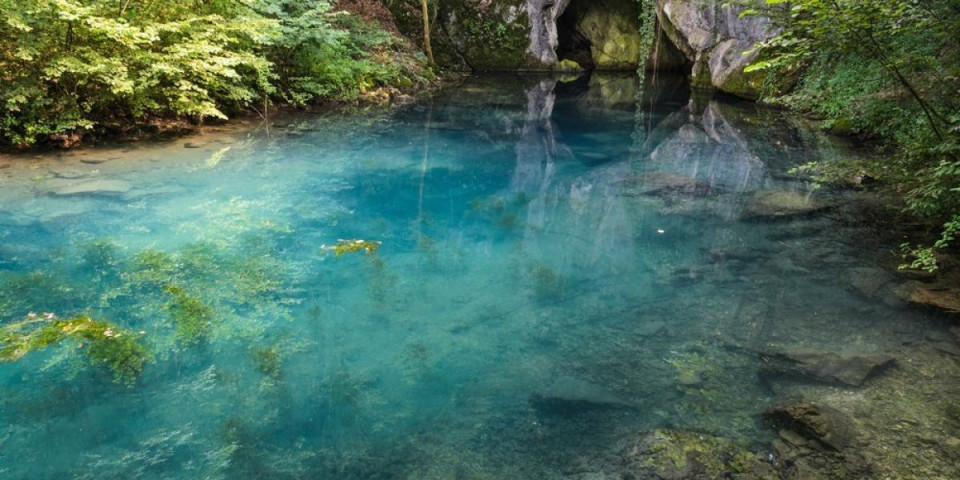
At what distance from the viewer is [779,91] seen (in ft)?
54.0

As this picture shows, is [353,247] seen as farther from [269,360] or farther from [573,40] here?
[573,40]

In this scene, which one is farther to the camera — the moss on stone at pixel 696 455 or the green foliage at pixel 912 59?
the green foliage at pixel 912 59

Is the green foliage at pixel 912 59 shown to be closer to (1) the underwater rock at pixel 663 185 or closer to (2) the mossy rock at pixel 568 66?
(1) the underwater rock at pixel 663 185

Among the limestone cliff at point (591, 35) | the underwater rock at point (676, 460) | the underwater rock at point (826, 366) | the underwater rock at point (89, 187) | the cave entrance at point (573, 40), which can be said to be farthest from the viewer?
the cave entrance at point (573, 40)

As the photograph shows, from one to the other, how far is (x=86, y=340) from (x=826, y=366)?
5919 millimetres

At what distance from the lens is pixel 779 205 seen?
7.91 m

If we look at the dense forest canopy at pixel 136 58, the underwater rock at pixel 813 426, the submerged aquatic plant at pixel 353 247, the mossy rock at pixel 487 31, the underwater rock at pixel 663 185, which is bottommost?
the submerged aquatic plant at pixel 353 247

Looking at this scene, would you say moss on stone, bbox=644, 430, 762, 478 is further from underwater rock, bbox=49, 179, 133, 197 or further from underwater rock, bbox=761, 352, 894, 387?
underwater rock, bbox=49, 179, 133, 197

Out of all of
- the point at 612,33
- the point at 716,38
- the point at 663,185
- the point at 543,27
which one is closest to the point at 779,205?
the point at 663,185

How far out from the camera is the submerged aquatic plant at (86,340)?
4195 mm

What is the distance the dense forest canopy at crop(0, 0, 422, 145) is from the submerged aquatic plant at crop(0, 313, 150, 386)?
6125mm

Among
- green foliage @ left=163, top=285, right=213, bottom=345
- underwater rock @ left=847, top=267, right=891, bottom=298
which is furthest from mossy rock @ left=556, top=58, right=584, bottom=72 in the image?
green foliage @ left=163, top=285, right=213, bottom=345

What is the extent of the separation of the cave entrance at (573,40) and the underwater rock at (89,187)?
2578 centimetres

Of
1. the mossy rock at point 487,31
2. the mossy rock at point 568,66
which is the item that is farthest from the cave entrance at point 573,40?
the mossy rock at point 487,31
